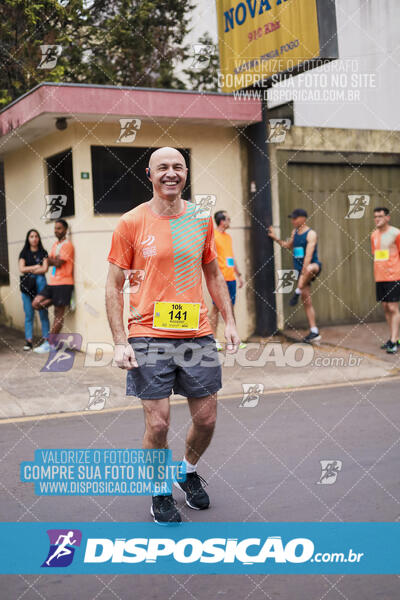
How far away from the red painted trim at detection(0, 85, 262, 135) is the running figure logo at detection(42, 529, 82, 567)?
6.88m

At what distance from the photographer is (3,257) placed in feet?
44.5

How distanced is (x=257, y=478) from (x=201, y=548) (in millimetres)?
1246

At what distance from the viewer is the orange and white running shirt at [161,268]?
4203 millimetres

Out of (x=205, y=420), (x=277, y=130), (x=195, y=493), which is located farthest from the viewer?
(x=277, y=130)

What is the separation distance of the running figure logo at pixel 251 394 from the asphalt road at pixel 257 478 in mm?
102

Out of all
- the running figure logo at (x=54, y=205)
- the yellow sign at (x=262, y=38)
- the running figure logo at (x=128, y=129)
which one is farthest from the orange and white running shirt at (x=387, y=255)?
the running figure logo at (x=54, y=205)

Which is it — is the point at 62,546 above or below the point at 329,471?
above

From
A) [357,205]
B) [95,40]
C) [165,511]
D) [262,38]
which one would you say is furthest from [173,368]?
[95,40]

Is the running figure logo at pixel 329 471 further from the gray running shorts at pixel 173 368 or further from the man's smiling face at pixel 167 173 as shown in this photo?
the man's smiling face at pixel 167 173

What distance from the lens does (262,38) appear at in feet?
36.4

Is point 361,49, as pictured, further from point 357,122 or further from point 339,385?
point 339,385

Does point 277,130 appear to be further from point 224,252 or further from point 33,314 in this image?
point 33,314

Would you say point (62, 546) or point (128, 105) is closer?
point (62, 546)

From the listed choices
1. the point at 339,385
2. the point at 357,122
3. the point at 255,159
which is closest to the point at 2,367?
the point at 339,385
